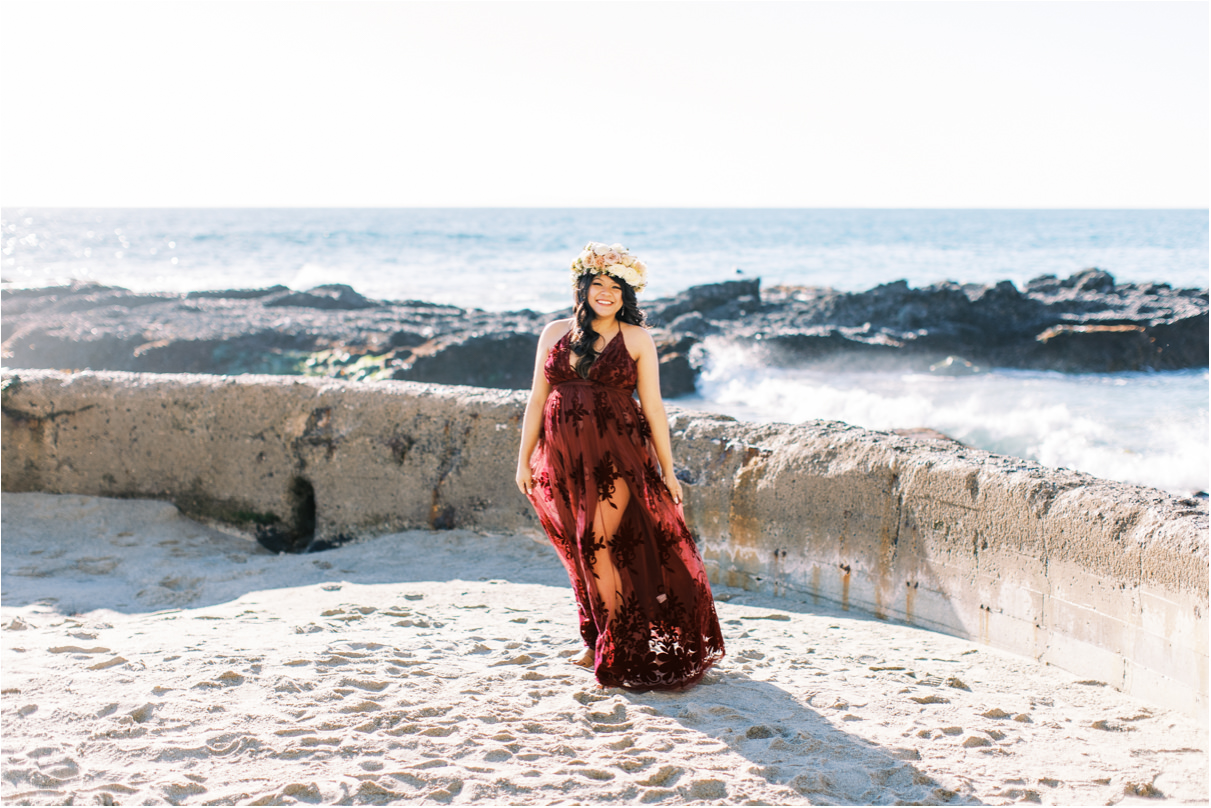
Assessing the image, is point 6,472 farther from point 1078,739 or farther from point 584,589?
point 1078,739

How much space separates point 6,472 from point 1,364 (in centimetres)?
889

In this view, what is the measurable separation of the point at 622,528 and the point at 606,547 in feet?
0.28

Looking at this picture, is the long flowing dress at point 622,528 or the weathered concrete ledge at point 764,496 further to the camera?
the long flowing dress at point 622,528

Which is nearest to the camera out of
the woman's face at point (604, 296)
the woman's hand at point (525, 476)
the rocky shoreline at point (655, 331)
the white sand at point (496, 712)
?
the white sand at point (496, 712)

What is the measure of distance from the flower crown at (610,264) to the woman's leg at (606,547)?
0.72 metres

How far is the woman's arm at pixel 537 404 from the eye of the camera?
320 cm

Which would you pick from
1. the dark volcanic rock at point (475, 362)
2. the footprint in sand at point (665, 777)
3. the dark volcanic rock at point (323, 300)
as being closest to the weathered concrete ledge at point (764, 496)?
the footprint in sand at point (665, 777)

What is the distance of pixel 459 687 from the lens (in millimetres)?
2805

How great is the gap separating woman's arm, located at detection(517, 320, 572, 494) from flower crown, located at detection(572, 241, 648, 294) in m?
0.19

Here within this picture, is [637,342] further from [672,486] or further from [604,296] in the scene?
[672,486]

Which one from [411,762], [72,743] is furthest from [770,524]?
[72,743]

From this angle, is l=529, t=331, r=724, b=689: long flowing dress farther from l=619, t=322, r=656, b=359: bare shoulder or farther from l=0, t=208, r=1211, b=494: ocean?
l=0, t=208, r=1211, b=494: ocean

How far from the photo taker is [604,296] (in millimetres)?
3104

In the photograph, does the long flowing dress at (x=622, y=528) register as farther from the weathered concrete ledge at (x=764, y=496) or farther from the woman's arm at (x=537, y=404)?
the weathered concrete ledge at (x=764, y=496)
